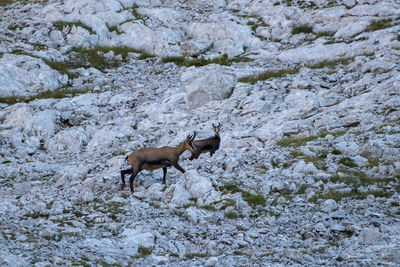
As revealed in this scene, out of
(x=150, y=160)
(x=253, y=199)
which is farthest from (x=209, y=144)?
(x=253, y=199)

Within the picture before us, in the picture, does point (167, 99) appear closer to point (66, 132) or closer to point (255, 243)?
point (66, 132)

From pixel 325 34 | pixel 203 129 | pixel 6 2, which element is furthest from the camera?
pixel 6 2

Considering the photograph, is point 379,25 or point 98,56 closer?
point 379,25

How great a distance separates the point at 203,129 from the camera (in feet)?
66.0

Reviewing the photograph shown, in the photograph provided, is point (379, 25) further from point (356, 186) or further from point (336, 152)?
point (356, 186)

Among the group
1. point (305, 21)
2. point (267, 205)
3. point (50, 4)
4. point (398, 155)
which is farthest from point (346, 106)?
point (50, 4)

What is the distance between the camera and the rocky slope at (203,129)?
9.44 m

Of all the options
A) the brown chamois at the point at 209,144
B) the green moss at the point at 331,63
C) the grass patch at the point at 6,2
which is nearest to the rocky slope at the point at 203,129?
the green moss at the point at 331,63

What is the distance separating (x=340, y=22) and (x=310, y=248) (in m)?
26.2

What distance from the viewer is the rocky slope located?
944 cm

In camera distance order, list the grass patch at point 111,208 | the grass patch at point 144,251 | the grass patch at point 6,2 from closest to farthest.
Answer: the grass patch at point 144,251, the grass patch at point 111,208, the grass patch at point 6,2

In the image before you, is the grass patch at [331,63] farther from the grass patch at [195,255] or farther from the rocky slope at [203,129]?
the grass patch at [195,255]

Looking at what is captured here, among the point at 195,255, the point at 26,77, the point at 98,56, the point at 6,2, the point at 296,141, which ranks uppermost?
the point at 195,255

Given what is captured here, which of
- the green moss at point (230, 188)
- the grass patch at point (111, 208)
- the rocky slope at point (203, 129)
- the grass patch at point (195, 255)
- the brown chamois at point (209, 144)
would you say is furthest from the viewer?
the brown chamois at point (209, 144)
